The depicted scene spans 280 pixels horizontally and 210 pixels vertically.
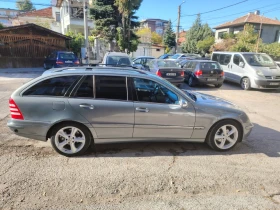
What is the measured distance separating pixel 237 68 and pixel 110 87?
979 centimetres

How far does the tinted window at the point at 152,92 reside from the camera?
11.6 feet

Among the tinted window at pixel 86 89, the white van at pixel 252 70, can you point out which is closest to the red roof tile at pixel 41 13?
the white van at pixel 252 70

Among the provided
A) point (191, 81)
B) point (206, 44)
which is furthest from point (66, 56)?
point (206, 44)

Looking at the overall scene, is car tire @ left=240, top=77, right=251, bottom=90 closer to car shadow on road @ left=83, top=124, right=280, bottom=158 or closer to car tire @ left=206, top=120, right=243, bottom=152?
car shadow on road @ left=83, top=124, right=280, bottom=158

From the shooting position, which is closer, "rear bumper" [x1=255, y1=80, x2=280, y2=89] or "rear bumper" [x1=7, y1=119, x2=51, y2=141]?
"rear bumper" [x1=7, y1=119, x2=51, y2=141]

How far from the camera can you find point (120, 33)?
76.5 ft

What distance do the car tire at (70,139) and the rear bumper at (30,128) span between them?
152 millimetres

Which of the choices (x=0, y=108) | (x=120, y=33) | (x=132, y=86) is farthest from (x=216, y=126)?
(x=120, y=33)

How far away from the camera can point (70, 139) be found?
3477 millimetres

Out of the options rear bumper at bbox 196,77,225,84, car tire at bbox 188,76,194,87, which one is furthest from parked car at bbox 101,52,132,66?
rear bumper at bbox 196,77,225,84

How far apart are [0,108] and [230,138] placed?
6418 mm

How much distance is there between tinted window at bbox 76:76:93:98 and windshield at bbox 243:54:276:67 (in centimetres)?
970

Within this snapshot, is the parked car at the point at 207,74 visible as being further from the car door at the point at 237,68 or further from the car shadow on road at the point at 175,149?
the car shadow on road at the point at 175,149

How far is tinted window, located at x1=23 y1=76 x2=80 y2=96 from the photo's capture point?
133 inches
